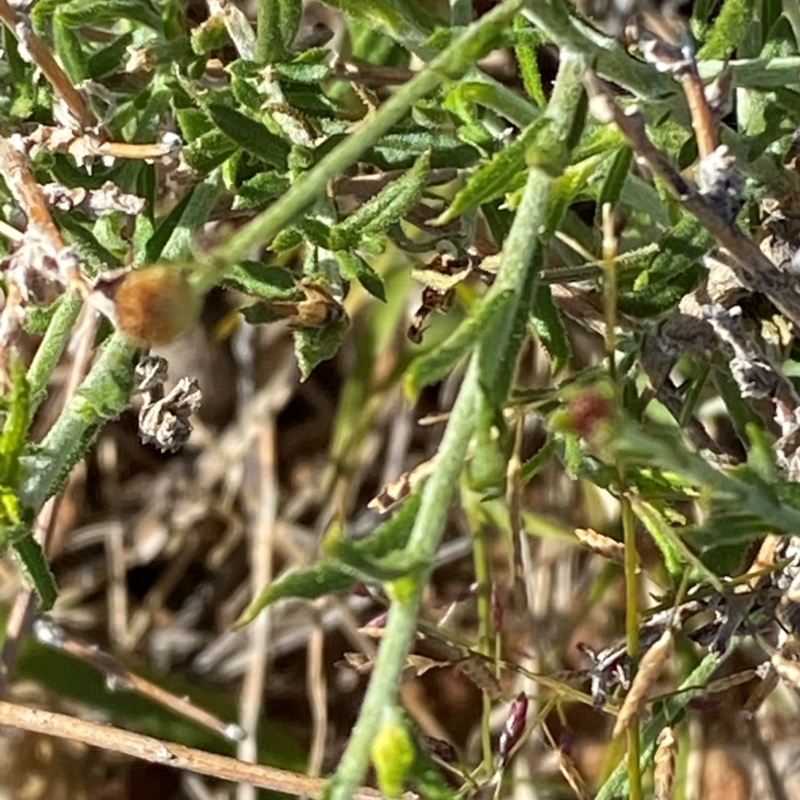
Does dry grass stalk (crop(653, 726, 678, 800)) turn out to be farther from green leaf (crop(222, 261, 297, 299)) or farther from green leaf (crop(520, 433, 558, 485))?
green leaf (crop(222, 261, 297, 299))

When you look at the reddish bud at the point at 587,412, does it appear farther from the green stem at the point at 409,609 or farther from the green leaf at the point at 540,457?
the green leaf at the point at 540,457

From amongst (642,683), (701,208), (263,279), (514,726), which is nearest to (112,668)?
(514,726)

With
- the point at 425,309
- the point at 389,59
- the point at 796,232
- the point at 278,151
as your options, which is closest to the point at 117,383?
the point at 278,151

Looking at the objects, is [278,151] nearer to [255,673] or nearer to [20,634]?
[20,634]

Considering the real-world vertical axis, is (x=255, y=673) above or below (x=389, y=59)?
below

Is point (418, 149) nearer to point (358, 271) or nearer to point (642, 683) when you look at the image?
point (358, 271)

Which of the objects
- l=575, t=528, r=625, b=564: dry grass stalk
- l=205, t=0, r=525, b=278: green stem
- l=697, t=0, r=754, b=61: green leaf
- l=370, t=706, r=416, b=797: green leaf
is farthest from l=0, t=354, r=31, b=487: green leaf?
l=697, t=0, r=754, b=61: green leaf

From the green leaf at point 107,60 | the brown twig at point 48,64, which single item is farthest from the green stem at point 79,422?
the green leaf at point 107,60
